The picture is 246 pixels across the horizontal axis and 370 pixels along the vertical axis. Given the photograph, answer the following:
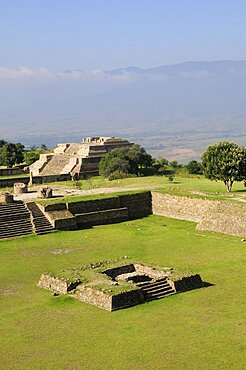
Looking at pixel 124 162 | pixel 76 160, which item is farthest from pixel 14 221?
pixel 76 160

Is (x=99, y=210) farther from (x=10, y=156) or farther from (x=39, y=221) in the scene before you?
(x=10, y=156)

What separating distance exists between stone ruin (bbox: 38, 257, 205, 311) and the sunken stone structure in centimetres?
3205

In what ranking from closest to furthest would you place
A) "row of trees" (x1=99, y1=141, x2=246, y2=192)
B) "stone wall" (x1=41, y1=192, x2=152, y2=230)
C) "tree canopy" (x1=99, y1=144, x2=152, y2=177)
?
"stone wall" (x1=41, y1=192, x2=152, y2=230) → "row of trees" (x1=99, y1=141, x2=246, y2=192) → "tree canopy" (x1=99, y1=144, x2=152, y2=177)

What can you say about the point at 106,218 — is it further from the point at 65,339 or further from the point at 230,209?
the point at 65,339

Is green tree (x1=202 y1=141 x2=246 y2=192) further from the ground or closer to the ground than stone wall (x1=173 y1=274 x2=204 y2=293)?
further from the ground

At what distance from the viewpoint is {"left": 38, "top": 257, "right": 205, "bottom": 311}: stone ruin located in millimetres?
21562

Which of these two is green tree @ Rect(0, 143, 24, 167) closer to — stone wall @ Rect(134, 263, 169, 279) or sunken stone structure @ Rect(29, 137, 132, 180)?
sunken stone structure @ Rect(29, 137, 132, 180)

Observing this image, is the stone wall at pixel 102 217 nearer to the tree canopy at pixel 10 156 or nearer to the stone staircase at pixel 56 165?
the stone staircase at pixel 56 165

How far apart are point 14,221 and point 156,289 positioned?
597 inches

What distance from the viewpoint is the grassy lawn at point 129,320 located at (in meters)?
17.1

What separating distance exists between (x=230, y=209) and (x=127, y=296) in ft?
45.9

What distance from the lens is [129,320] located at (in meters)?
20.2

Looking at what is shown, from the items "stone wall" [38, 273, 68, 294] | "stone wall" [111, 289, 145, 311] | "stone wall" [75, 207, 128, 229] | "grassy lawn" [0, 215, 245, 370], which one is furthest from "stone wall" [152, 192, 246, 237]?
"stone wall" [38, 273, 68, 294]

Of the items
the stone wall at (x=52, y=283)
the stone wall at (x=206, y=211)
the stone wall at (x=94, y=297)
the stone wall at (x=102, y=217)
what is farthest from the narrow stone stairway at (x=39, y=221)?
the stone wall at (x=94, y=297)
